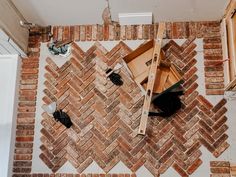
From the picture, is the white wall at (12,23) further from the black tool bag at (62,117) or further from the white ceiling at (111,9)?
the black tool bag at (62,117)

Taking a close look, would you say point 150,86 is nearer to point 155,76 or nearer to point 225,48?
point 155,76

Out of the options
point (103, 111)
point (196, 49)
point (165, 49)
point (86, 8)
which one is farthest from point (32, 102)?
point (196, 49)

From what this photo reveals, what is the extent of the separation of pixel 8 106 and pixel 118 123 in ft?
3.36

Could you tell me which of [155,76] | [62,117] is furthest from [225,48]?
[62,117]

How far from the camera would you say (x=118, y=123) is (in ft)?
10.0

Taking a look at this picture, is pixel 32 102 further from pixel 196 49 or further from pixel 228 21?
pixel 228 21

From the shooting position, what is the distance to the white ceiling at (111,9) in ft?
9.33

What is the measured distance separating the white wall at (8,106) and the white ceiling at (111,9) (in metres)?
0.46

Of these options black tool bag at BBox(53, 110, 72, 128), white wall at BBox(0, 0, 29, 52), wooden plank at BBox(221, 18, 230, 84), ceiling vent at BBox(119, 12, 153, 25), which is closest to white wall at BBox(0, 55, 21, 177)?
white wall at BBox(0, 0, 29, 52)

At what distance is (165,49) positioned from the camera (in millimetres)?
3158

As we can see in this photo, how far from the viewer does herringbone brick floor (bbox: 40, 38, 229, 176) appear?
2975 millimetres

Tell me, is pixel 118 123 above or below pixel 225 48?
below

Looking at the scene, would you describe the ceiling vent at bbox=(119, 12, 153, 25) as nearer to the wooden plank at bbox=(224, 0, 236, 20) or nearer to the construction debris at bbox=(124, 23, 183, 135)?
the construction debris at bbox=(124, 23, 183, 135)

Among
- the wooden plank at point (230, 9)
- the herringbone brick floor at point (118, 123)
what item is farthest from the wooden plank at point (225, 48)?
the herringbone brick floor at point (118, 123)
